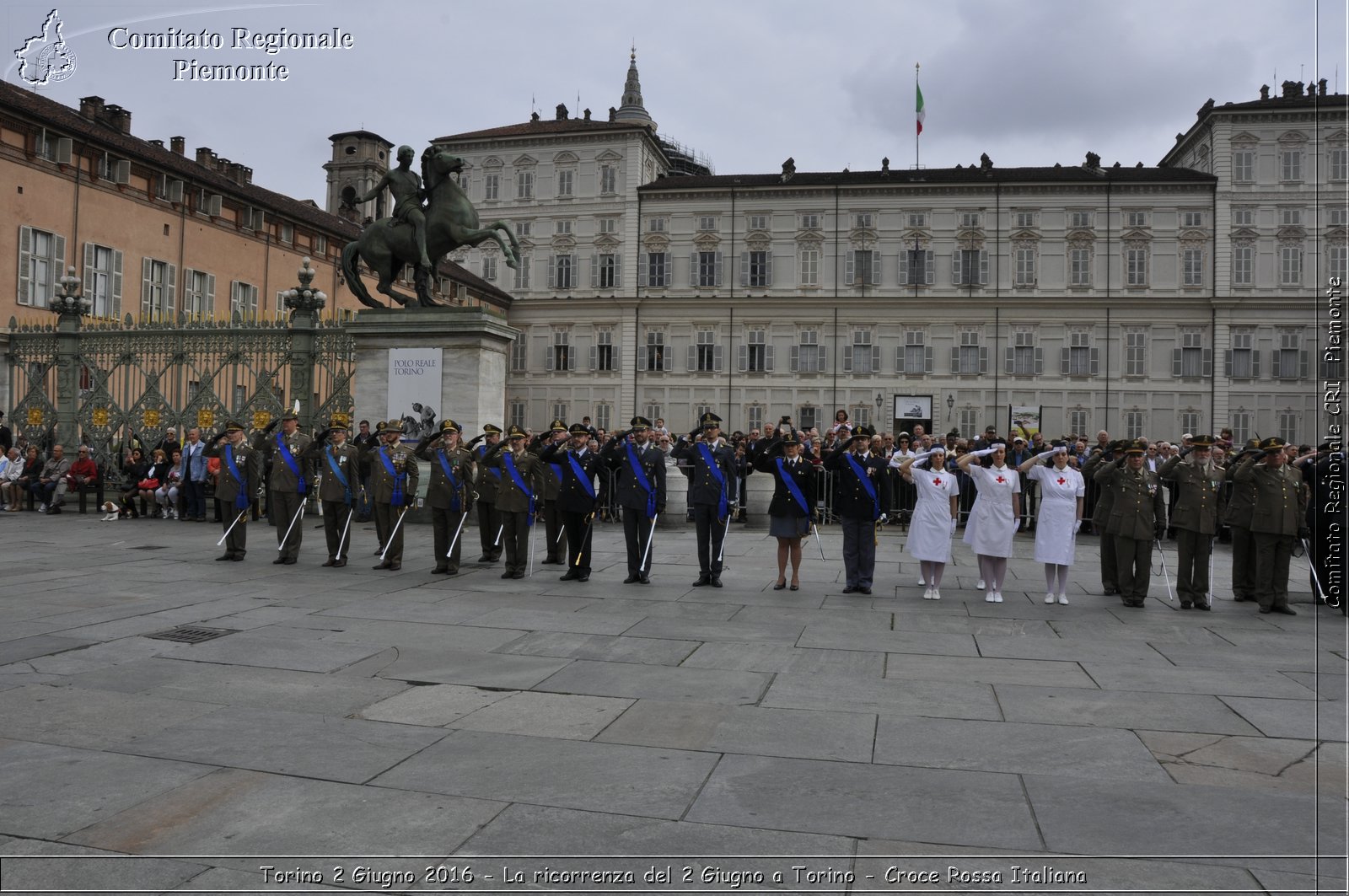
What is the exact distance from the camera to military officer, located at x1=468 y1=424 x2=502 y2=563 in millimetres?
13398

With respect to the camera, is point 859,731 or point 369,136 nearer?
point 859,731

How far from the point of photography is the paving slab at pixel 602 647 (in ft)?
26.4

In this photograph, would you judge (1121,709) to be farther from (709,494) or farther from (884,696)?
(709,494)

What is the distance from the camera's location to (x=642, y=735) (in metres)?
5.93

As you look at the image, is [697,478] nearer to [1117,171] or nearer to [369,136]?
[1117,171]

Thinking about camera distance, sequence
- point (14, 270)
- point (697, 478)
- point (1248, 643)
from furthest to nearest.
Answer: point (14, 270), point (697, 478), point (1248, 643)

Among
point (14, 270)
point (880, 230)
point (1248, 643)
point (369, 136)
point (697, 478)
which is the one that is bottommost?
point (1248, 643)

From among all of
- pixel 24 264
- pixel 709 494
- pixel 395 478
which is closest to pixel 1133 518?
pixel 709 494

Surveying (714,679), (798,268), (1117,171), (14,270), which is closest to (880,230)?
(798,268)

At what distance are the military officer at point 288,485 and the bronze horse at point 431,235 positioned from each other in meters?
4.67

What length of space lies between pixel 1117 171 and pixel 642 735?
179 ft

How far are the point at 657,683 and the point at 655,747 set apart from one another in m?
1.52

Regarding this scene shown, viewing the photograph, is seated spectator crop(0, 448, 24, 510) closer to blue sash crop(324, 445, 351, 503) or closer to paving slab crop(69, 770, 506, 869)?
blue sash crop(324, 445, 351, 503)

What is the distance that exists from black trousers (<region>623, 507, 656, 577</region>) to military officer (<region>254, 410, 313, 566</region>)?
4.35 metres
